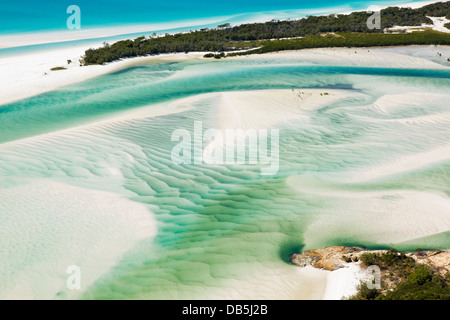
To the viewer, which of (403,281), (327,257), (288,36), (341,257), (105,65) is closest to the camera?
(403,281)

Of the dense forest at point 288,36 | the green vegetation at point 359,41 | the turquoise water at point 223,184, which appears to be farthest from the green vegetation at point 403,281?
the green vegetation at point 359,41

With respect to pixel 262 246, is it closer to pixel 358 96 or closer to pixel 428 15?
pixel 358 96

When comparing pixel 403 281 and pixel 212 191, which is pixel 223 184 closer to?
pixel 212 191

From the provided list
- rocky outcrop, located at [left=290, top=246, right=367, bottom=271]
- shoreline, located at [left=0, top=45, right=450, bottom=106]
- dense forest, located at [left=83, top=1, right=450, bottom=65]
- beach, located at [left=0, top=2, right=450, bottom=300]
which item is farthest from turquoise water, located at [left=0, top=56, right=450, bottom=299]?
dense forest, located at [left=83, top=1, right=450, bottom=65]

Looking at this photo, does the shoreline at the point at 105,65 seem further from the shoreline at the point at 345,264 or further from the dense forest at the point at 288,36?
the shoreline at the point at 345,264

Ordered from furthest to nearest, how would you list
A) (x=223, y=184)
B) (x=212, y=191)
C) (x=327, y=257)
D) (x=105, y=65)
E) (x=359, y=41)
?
1. (x=359, y=41)
2. (x=105, y=65)
3. (x=223, y=184)
4. (x=212, y=191)
5. (x=327, y=257)

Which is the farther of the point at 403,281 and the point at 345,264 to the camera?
the point at 345,264

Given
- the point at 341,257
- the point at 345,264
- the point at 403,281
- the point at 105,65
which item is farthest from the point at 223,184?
the point at 105,65
